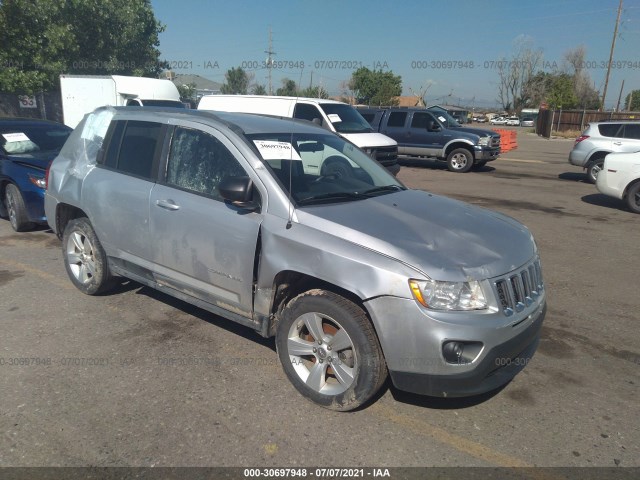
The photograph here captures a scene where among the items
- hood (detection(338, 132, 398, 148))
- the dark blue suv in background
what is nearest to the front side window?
the dark blue suv in background

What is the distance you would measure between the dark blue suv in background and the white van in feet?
16.0

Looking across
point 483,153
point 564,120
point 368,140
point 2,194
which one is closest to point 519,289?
point 2,194

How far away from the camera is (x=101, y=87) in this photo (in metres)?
17.4

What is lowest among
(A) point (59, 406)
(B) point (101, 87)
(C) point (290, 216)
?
(A) point (59, 406)

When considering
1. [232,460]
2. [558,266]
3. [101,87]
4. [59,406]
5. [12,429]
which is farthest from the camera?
[101,87]

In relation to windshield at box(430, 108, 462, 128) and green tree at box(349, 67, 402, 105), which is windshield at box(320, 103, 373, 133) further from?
green tree at box(349, 67, 402, 105)

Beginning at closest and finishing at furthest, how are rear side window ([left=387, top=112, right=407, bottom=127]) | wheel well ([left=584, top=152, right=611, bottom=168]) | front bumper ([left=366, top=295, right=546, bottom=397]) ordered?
front bumper ([left=366, top=295, right=546, bottom=397]) → wheel well ([left=584, top=152, right=611, bottom=168]) → rear side window ([left=387, top=112, right=407, bottom=127])

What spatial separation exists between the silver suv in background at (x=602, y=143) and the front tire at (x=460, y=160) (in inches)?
118

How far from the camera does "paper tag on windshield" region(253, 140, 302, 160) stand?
3615 millimetres

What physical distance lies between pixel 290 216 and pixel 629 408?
8.51 ft

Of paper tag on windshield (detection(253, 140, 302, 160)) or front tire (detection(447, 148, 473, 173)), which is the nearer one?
paper tag on windshield (detection(253, 140, 302, 160))

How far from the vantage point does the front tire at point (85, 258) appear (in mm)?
4699

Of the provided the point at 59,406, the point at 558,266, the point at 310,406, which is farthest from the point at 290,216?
the point at 558,266

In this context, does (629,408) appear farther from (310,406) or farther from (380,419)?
(310,406)
